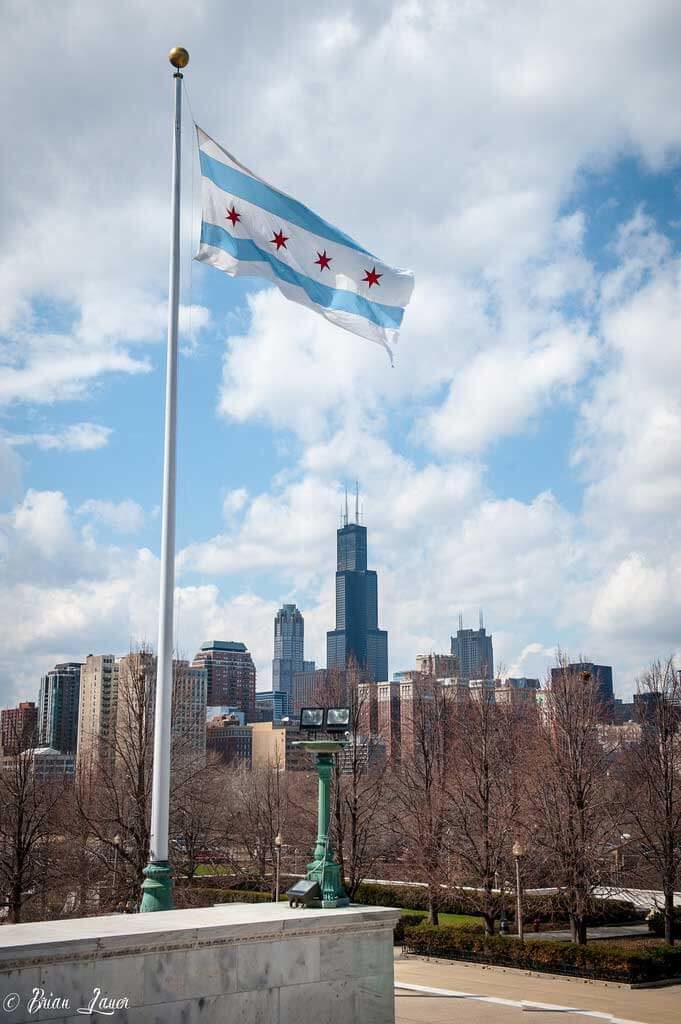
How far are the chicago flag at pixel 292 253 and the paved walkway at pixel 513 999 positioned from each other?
44.9ft

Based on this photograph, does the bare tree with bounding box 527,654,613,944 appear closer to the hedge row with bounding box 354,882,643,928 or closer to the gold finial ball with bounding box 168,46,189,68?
the hedge row with bounding box 354,882,643,928

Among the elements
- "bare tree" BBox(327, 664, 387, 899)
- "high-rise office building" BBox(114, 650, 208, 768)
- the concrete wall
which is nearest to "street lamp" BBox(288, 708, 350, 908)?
the concrete wall

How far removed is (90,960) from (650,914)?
115 feet

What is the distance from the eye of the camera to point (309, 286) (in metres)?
18.8

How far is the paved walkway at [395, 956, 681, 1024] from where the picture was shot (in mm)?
19688

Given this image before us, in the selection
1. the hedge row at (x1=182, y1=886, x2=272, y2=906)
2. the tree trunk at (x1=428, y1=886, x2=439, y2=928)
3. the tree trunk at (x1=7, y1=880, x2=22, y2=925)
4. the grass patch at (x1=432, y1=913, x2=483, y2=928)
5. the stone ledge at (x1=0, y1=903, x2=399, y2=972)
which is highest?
the stone ledge at (x1=0, y1=903, x2=399, y2=972)

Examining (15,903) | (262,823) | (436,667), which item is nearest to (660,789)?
(15,903)

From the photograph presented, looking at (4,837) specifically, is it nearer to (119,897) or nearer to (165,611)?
(119,897)

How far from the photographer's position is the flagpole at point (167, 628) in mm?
14633

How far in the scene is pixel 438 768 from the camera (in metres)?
42.0

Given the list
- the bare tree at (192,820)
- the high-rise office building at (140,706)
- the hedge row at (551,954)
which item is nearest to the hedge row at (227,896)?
the bare tree at (192,820)

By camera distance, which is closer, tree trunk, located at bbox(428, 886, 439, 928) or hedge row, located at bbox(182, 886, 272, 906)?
tree trunk, located at bbox(428, 886, 439, 928)

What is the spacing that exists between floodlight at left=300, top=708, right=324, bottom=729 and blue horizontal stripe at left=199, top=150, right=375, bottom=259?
9.40 metres

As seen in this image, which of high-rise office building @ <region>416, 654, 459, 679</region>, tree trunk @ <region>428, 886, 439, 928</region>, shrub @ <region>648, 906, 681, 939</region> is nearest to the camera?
shrub @ <region>648, 906, 681, 939</region>
